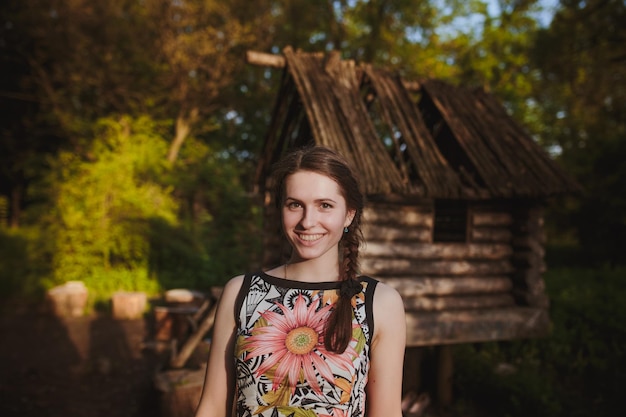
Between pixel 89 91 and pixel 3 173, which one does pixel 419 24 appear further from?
pixel 3 173

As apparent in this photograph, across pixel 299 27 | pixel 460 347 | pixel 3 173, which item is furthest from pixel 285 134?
pixel 3 173

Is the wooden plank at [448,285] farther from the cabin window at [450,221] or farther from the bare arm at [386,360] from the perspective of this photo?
the bare arm at [386,360]

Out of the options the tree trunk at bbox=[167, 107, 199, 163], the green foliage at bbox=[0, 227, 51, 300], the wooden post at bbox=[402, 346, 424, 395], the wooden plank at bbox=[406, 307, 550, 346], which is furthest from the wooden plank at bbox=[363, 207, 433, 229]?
the tree trunk at bbox=[167, 107, 199, 163]

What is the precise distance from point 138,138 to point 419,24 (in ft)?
40.3

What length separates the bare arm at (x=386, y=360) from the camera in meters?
1.83

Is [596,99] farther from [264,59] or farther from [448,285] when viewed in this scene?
[264,59]

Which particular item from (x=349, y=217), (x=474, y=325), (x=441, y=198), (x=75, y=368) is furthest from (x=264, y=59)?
(x=75, y=368)

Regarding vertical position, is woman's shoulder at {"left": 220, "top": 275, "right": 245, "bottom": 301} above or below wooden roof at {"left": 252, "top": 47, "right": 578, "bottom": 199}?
below

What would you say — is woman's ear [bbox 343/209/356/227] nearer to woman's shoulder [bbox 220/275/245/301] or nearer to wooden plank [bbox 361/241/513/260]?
woman's shoulder [bbox 220/275/245/301]

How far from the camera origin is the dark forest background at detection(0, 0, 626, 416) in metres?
12.3

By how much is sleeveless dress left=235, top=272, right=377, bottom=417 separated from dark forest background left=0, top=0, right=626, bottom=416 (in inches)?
301

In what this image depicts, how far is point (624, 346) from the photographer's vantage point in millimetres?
8188

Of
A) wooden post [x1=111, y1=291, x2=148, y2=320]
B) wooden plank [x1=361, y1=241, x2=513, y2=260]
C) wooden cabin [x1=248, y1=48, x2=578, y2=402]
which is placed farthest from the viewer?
wooden post [x1=111, y1=291, x2=148, y2=320]

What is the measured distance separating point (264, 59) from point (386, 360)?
5.62 metres
